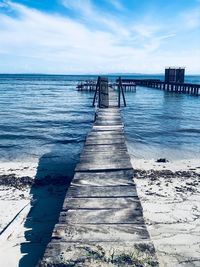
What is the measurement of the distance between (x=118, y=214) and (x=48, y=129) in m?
14.7

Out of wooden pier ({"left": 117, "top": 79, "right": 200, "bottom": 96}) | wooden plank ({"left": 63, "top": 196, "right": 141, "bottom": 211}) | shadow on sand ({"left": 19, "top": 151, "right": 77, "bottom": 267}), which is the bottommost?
wooden pier ({"left": 117, "top": 79, "right": 200, "bottom": 96})

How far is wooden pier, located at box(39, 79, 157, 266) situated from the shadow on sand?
975mm

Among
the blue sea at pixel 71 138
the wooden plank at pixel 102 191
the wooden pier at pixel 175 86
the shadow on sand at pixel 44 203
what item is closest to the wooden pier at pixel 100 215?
the wooden plank at pixel 102 191

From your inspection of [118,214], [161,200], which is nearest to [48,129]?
[161,200]

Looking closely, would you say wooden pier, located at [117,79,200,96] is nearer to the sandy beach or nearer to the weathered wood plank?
the sandy beach

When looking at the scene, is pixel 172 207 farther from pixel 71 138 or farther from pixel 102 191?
pixel 71 138

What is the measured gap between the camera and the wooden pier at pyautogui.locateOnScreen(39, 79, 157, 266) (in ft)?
13.0

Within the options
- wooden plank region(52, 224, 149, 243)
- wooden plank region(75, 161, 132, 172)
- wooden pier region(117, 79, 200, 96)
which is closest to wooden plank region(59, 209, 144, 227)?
wooden plank region(52, 224, 149, 243)

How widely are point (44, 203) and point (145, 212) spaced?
248 centimetres

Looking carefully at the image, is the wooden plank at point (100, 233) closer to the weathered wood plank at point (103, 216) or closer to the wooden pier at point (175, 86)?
the weathered wood plank at point (103, 216)

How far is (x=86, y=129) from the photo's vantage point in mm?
Answer: 19359

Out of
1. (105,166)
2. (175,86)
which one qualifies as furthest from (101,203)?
(175,86)

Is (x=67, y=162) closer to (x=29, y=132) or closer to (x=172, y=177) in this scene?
(x=172, y=177)

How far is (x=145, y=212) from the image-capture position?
22.7ft
